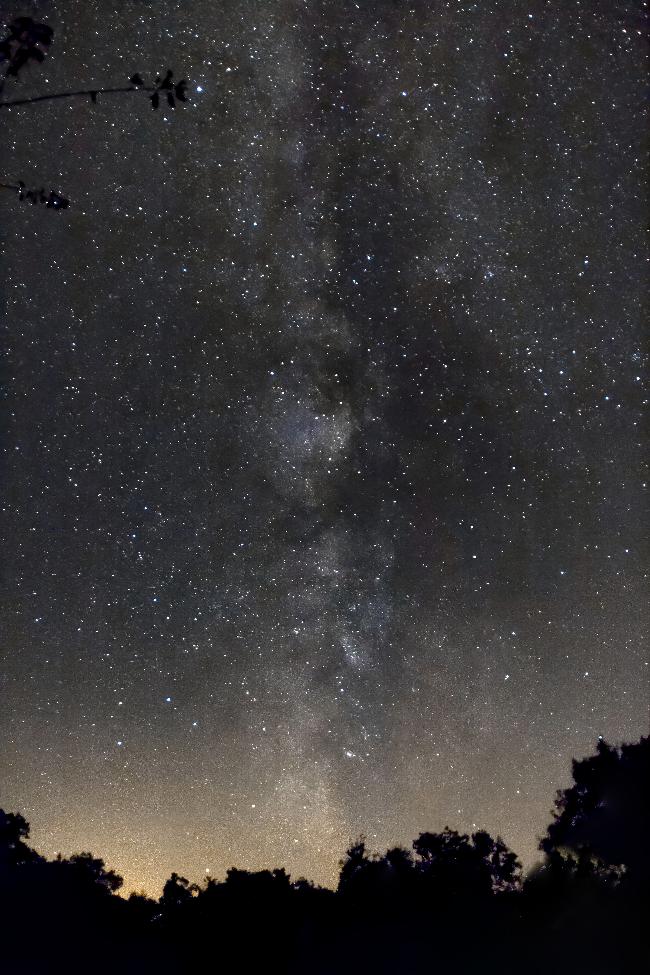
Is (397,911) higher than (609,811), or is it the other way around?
(609,811)

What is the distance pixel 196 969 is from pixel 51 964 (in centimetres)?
273

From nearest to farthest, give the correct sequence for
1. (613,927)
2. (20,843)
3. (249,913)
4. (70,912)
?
1. (613,927)
2. (249,913)
3. (70,912)
4. (20,843)

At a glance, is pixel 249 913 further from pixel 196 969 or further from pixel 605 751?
pixel 605 751

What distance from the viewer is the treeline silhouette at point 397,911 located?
12539 mm

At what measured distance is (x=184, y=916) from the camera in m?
13.9

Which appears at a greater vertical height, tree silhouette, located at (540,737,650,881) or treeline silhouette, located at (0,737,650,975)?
tree silhouette, located at (540,737,650,881)

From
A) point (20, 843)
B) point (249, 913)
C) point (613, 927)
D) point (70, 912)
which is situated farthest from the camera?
point (20, 843)

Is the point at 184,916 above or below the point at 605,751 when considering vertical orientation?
below

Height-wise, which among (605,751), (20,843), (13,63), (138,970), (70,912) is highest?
(13,63)

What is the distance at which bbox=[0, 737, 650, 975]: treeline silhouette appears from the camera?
12.5 metres

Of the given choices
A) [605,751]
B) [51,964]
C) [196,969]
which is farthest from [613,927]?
[51,964]

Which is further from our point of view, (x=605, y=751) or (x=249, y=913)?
(x=605, y=751)

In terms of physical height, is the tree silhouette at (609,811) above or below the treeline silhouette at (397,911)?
above

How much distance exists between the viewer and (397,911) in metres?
14.0
